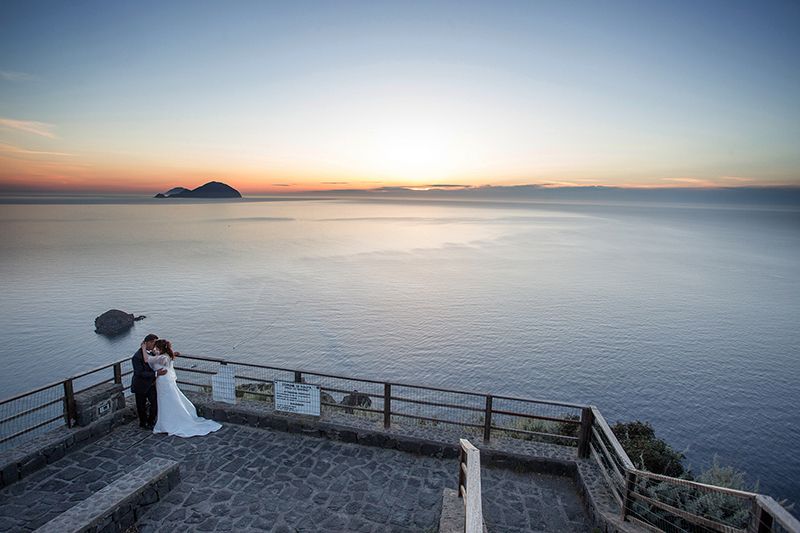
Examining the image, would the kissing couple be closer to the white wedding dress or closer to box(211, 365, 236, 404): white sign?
the white wedding dress

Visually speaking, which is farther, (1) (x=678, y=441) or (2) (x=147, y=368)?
(1) (x=678, y=441)

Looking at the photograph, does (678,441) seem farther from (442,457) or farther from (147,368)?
(147,368)

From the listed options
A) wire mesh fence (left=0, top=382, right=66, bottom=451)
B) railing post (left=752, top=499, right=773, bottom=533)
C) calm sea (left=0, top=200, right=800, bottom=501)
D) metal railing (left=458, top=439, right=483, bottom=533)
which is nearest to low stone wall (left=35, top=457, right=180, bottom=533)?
metal railing (left=458, top=439, right=483, bottom=533)

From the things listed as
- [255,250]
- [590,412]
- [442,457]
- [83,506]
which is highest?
[590,412]

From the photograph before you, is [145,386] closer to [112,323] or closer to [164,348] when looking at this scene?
[164,348]

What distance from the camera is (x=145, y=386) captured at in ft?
30.1

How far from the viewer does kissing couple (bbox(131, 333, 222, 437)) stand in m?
9.16

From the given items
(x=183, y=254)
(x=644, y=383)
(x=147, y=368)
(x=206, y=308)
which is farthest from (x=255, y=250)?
(x=147, y=368)

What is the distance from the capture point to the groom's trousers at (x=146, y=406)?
9.21 metres

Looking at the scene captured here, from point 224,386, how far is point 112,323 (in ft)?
133

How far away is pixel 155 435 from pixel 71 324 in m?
44.5

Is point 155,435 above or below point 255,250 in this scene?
above

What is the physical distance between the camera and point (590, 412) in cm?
796

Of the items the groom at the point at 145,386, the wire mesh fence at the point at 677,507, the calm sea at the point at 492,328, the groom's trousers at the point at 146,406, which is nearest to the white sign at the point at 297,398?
the groom at the point at 145,386
